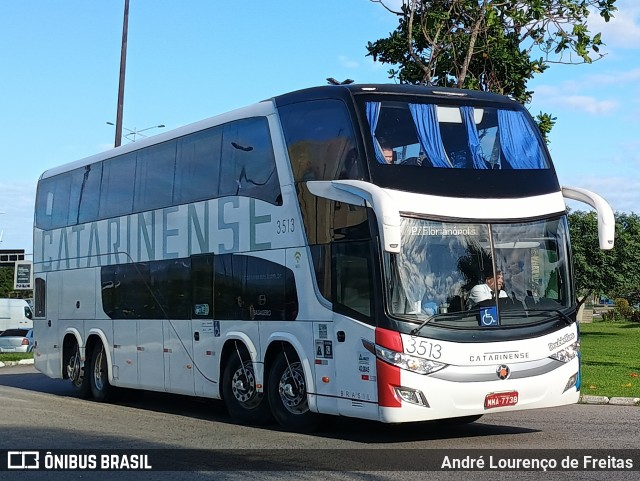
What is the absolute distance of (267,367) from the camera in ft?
47.8

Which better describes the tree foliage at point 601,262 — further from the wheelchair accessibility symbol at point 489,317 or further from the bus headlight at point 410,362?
the bus headlight at point 410,362

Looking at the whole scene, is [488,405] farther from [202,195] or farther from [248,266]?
[202,195]

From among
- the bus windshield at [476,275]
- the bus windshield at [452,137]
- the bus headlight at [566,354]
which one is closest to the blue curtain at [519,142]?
the bus windshield at [452,137]

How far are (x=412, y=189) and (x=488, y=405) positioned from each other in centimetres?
258

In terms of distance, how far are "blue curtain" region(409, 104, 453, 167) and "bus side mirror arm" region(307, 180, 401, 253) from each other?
3.44 feet

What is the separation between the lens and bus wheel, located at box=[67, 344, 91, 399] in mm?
20500

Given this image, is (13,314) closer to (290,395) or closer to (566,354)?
(290,395)

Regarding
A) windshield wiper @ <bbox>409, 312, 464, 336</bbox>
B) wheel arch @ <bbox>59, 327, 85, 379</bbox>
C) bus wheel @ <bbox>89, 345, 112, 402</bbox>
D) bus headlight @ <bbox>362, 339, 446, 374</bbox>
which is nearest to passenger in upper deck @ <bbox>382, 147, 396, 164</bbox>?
windshield wiper @ <bbox>409, 312, 464, 336</bbox>

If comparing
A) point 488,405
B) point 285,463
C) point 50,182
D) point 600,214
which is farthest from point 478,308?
point 50,182

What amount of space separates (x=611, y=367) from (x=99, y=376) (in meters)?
11.9

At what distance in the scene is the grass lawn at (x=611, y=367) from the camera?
61.1ft

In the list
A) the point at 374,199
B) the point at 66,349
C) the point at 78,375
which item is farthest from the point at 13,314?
the point at 374,199

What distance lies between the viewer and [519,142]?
1360 cm

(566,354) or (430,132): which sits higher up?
(430,132)
